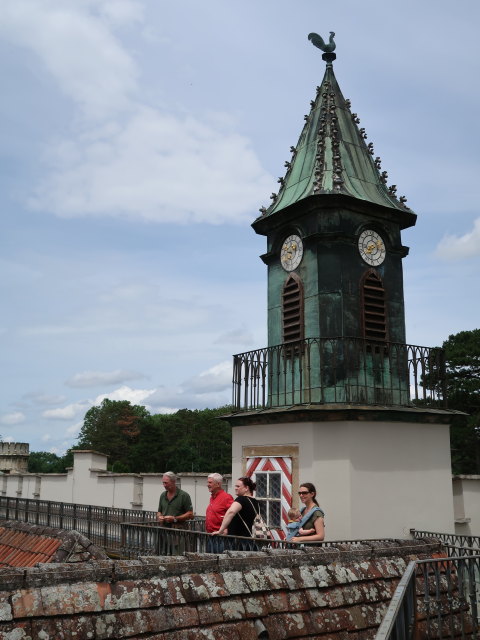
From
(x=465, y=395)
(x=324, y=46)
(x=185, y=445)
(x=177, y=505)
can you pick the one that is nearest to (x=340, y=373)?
(x=177, y=505)

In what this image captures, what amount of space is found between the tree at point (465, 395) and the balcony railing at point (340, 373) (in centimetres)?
3305

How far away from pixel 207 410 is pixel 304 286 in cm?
7386

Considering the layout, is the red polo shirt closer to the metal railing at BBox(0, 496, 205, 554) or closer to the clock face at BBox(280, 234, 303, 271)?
the metal railing at BBox(0, 496, 205, 554)

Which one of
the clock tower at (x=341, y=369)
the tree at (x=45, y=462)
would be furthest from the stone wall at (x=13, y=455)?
the tree at (x=45, y=462)

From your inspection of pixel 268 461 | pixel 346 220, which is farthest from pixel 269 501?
pixel 346 220

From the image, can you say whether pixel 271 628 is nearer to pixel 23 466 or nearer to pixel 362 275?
pixel 362 275

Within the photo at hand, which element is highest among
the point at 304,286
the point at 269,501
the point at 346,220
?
the point at 346,220

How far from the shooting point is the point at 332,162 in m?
16.5

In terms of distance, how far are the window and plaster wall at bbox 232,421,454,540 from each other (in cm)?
73

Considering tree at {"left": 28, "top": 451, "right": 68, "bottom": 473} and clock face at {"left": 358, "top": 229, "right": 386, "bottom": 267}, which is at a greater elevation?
clock face at {"left": 358, "top": 229, "right": 386, "bottom": 267}

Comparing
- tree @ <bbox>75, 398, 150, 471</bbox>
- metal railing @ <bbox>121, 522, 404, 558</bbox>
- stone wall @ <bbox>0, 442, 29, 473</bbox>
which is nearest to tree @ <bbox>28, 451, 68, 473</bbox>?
tree @ <bbox>75, 398, 150, 471</bbox>

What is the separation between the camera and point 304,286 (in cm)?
1585

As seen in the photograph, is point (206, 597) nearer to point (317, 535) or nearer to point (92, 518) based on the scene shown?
point (317, 535)

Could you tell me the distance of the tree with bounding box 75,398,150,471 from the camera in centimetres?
8569
